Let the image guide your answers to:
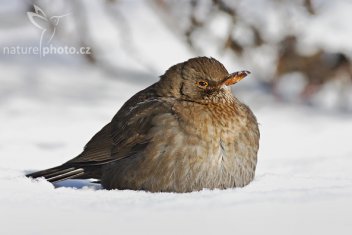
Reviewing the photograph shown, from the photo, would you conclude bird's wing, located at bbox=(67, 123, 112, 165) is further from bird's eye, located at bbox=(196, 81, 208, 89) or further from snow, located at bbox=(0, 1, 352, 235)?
bird's eye, located at bbox=(196, 81, 208, 89)

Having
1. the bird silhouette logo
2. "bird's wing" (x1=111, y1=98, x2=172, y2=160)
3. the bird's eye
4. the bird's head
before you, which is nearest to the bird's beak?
the bird's head

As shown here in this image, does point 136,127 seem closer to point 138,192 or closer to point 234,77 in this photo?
point 138,192

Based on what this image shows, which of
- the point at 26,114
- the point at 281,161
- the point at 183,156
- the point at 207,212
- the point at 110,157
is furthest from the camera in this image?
the point at 26,114

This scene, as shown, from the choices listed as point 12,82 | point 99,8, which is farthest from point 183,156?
point 99,8

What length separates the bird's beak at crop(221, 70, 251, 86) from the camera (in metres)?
4.89

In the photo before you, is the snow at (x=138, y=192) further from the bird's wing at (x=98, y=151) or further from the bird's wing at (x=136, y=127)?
the bird's wing at (x=136, y=127)

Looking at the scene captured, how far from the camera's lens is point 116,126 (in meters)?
5.21

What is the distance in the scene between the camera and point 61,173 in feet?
16.9

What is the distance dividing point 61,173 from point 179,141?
86 centimetres

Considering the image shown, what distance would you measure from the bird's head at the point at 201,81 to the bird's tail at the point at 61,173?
735 millimetres

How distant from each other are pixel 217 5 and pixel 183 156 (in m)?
3.73

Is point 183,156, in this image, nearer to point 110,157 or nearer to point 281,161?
point 110,157

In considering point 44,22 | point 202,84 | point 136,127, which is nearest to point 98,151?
point 136,127

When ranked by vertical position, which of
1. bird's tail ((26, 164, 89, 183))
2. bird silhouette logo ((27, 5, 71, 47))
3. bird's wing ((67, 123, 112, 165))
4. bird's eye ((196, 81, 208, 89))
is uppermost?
bird silhouette logo ((27, 5, 71, 47))
